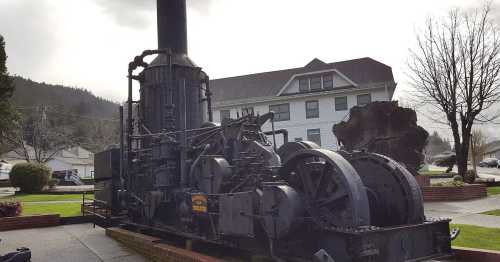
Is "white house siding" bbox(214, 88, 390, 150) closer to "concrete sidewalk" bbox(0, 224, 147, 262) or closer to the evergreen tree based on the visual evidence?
the evergreen tree

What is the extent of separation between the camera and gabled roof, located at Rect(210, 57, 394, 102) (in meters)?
35.9

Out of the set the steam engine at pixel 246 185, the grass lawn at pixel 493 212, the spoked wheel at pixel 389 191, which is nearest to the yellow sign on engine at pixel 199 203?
the steam engine at pixel 246 185

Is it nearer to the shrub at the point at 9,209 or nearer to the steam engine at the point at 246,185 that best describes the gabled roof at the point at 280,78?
the shrub at the point at 9,209

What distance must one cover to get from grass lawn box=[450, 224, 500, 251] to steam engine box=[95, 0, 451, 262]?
8.54 feet

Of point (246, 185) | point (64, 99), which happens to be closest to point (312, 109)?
point (246, 185)

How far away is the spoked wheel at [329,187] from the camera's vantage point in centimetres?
499

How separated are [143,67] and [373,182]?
20.9 feet

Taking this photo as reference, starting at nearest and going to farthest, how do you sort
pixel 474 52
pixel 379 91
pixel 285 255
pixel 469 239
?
pixel 285 255, pixel 469 239, pixel 474 52, pixel 379 91

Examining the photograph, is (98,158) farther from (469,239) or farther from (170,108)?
(469,239)

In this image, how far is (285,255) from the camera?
228 inches

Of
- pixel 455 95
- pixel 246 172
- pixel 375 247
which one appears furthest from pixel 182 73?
pixel 455 95

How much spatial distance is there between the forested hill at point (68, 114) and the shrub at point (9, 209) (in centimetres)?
4334

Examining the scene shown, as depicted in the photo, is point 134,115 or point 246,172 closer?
point 246,172

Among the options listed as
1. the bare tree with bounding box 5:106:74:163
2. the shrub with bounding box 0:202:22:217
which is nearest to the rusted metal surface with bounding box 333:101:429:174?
the shrub with bounding box 0:202:22:217
